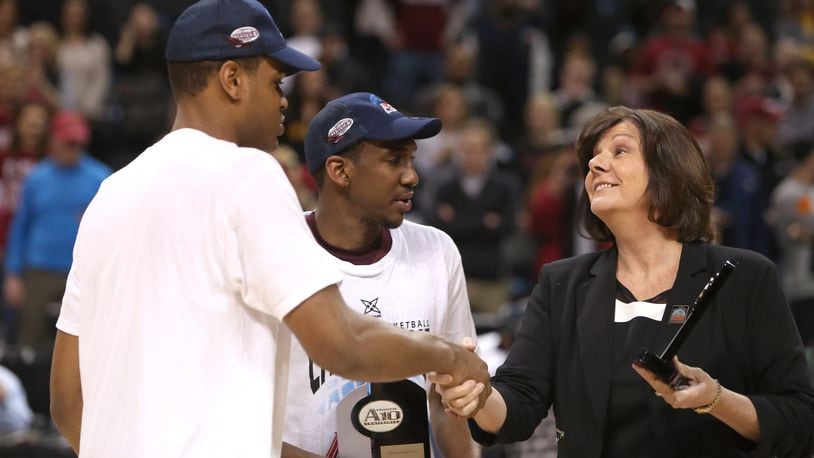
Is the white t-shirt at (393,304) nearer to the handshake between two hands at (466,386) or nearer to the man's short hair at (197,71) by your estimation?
the handshake between two hands at (466,386)

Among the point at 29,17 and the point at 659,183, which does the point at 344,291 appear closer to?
the point at 659,183

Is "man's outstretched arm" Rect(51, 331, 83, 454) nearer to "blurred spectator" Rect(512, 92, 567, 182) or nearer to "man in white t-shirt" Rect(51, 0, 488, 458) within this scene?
"man in white t-shirt" Rect(51, 0, 488, 458)

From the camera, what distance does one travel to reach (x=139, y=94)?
12.6 m

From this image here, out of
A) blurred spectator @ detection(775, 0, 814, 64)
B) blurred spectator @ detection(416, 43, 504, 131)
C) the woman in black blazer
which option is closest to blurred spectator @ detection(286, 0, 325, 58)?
blurred spectator @ detection(416, 43, 504, 131)

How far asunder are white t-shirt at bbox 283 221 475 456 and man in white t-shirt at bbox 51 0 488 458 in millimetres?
735

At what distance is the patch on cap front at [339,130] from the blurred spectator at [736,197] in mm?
6620

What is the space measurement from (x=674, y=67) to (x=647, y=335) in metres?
9.44

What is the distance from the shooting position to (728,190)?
34.8 feet

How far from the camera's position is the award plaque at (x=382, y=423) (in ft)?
13.2

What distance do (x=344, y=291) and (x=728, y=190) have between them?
699cm

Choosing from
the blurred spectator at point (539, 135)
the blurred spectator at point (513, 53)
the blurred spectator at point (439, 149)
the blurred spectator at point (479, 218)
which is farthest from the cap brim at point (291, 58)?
the blurred spectator at point (513, 53)

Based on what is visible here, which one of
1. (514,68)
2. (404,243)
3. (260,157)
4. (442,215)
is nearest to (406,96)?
(514,68)

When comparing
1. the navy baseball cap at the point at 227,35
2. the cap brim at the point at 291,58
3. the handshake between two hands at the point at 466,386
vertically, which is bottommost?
the handshake between two hands at the point at 466,386

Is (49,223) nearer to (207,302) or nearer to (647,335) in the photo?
(647,335)
